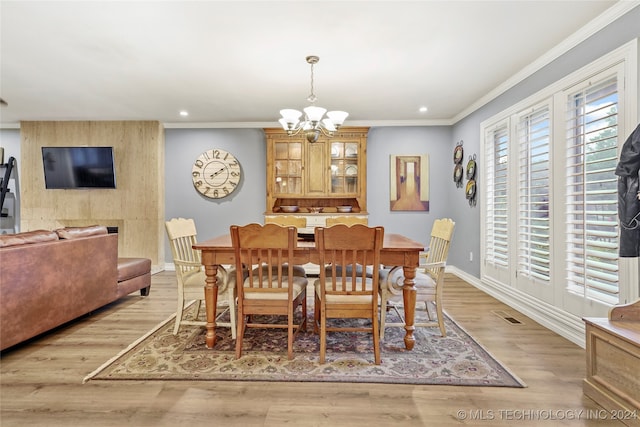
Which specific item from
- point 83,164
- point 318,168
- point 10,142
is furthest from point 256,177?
point 10,142

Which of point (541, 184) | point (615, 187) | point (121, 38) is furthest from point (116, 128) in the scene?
point (615, 187)

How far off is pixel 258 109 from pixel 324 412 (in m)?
4.06

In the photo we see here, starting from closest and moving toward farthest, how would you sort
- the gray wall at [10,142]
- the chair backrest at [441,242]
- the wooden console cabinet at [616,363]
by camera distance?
1. the wooden console cabinet at [616,363]
2. the chair backrest at [441,242]
3. the gray wall at [10,142]

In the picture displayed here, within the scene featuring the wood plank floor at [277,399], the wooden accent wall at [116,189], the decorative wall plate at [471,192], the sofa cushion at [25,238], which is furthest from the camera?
the wooden accent wall at [116,189]

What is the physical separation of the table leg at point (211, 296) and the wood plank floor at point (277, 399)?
0.47 metres

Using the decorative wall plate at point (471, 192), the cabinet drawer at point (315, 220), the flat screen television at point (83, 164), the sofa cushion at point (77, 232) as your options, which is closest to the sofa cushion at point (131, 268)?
the sofa cushion at point (77, 232)

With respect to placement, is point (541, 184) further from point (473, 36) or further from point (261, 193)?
point (261, 193)

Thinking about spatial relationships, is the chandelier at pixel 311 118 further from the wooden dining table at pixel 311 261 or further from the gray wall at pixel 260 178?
the gray wall at pixel 260 178

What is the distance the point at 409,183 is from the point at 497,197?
5.47 ft

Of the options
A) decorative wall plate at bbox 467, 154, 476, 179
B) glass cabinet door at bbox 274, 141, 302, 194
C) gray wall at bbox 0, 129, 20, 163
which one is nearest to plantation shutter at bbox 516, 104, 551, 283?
decorative wall plate at bbox 467, 154, 476, 179

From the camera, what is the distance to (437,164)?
533 cm

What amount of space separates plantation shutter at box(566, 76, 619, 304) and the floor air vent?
0.59 metres

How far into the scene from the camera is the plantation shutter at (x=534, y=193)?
117 inches

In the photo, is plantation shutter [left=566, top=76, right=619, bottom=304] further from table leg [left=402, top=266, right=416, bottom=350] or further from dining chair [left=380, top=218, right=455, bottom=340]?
table leg [left=402, top=266, right=416, bottom=350]
